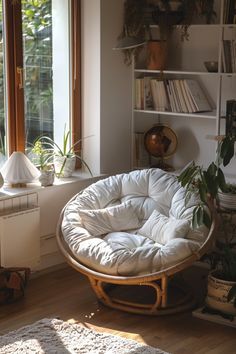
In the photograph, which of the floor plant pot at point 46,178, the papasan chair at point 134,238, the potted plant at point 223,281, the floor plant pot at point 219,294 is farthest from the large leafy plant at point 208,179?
the floor plant pot at point 46,178

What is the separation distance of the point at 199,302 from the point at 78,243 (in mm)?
879

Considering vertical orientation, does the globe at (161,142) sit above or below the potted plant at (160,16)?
below

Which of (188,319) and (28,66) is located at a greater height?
(28,66)

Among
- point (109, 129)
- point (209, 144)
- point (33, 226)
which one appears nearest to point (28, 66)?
point (109, 129)

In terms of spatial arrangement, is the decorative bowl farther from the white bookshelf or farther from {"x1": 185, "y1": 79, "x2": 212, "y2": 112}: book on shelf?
{"x1": 185, "y1": 79, "x2": 212, "y2": 112}: book on shelf

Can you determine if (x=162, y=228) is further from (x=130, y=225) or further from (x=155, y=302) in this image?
(x=155, y=302)

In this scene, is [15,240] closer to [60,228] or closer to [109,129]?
[60,228]

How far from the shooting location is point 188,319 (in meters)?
4.00

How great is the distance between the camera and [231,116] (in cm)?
459

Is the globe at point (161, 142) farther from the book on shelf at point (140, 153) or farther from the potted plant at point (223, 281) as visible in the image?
the potted plant at point (223, 281)

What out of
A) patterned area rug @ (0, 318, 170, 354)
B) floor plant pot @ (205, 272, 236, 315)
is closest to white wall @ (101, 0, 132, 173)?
floor plant pot @ (205, 272, 236, 315)

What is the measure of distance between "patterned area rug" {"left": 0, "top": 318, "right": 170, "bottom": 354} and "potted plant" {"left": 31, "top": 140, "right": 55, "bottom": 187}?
116 cm

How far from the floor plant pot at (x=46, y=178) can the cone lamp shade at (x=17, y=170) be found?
0.10 metres

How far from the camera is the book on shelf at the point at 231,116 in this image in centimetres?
457
